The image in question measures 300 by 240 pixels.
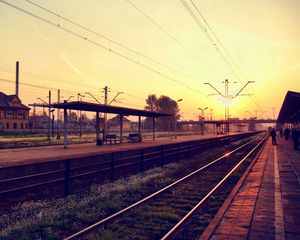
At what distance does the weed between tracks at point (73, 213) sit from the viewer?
6.00 meters

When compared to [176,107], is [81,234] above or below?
below

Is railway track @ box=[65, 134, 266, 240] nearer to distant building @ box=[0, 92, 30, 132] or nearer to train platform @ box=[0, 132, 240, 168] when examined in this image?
train platform @ box=[0, 132, 240, 168]

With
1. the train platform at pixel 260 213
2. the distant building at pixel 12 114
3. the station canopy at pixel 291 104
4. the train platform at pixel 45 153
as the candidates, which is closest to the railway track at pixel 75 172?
the train platform at pixel 45 153

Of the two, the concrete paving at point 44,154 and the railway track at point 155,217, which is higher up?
the concrete paving at point 44,154

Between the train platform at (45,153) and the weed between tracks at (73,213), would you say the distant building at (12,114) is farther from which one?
the weed between tracks at (73,213)

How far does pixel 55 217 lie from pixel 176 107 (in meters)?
121

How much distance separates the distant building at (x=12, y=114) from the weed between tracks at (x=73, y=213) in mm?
57765

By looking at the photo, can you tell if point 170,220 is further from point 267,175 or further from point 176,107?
point 176,107

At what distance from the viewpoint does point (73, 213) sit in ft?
23.9

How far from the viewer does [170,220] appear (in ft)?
22.4

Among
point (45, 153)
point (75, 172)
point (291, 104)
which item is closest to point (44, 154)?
point (45, 153)

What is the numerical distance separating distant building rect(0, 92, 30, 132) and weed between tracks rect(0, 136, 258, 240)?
57765 mm

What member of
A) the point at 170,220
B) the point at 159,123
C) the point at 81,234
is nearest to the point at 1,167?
the point at 81,234

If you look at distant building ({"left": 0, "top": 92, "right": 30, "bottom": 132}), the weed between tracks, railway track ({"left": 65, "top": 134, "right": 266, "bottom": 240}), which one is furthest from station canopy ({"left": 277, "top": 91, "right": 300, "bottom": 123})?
distant building ({"left": 0, "top": 92, "right": 30, "bottom": 132})
